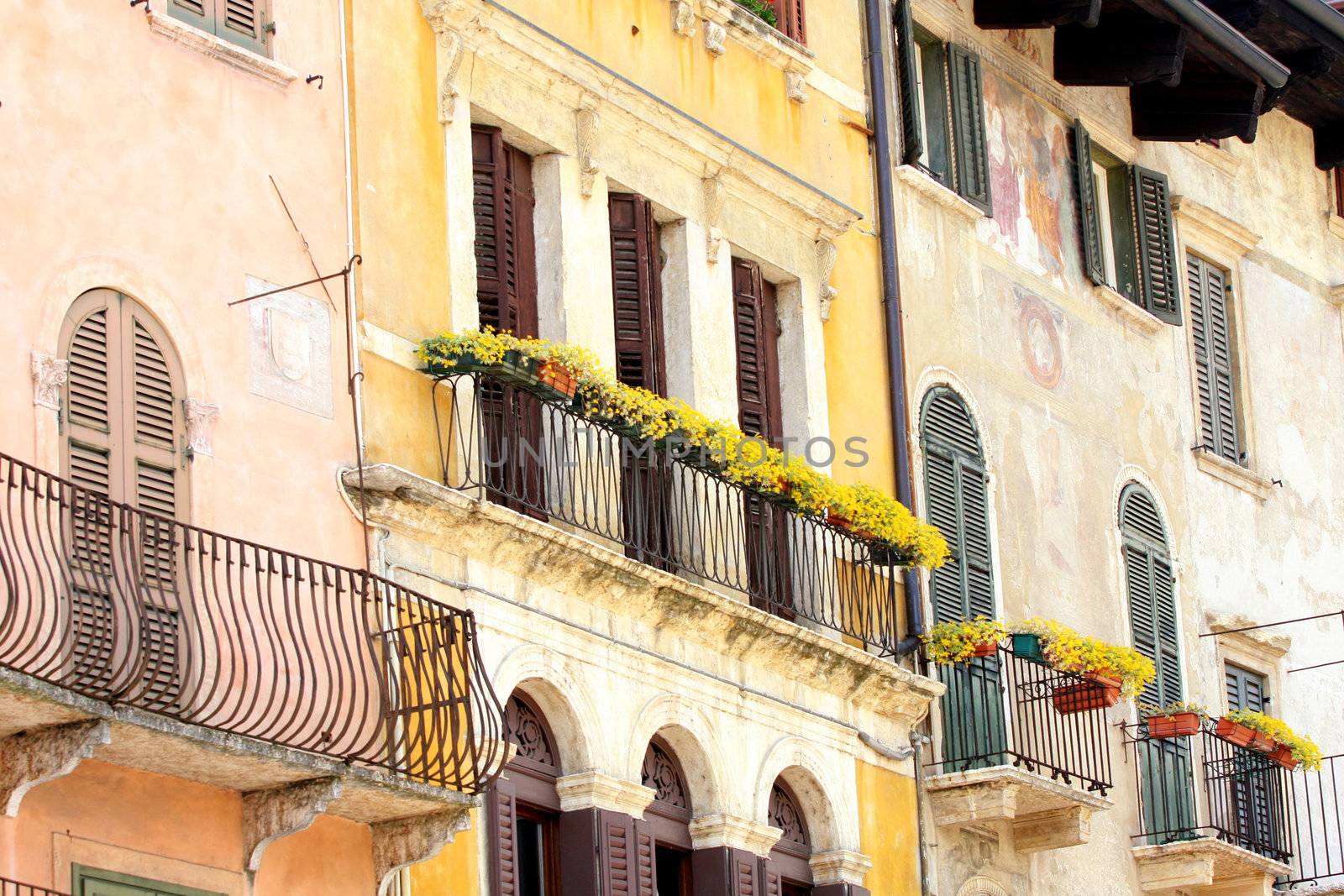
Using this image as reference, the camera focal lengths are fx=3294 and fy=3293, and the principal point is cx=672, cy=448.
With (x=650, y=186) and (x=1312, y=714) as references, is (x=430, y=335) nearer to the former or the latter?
(x=650, y=186)

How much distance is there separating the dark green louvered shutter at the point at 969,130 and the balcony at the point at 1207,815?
380 centimetres

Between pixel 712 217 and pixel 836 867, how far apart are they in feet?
12.7

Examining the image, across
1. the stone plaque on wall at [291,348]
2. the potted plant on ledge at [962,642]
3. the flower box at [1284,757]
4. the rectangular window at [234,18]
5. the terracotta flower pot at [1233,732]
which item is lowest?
the flower box at [1284,757]

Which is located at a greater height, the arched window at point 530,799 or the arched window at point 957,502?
the arched window at point 957,502

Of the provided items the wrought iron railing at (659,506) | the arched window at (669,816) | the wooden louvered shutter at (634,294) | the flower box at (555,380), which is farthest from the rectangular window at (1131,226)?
the flower box at (555,380)

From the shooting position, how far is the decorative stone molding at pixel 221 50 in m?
15.5

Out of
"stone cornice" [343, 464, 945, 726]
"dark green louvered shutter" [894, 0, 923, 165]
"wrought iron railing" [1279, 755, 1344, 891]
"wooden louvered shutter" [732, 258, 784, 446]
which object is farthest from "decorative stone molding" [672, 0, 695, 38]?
"wrought iron railing" [1279, 755, 1344, 891]

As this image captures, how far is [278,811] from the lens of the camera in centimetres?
1452

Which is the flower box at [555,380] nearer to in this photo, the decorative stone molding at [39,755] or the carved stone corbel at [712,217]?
the carved stone corbel at [712,217]

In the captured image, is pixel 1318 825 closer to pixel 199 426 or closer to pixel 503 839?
pixel 503 839

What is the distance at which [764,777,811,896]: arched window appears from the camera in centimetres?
1870

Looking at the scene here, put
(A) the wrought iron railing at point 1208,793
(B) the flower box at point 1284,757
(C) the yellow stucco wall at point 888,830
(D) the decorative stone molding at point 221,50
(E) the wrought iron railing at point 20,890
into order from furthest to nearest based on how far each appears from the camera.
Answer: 1. (B) the flower box at point 1284,757
2. (A) the wrought iron railing at point 1208,793
3. (C) the yellow stucco wall at point 888,830
4. (D) the decorative stone molding at point 221,50
5. (E) the wrought iron railing at point 20,890

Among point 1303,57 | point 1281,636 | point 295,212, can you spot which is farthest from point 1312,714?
point 295,212

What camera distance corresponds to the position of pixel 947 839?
66.0ft
